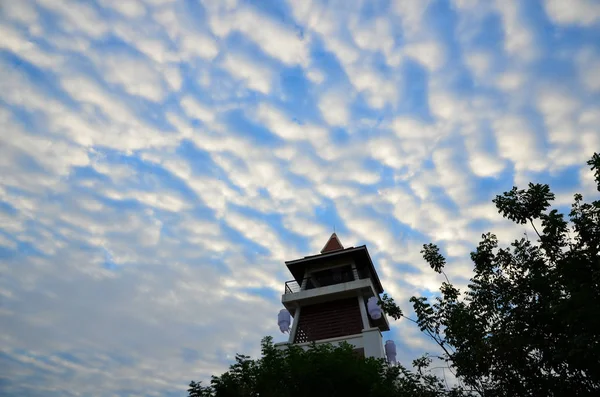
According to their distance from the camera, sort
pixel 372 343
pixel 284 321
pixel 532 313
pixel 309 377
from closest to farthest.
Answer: pixel 532 313, pixel 309 377, pixel 372 343, pixel 284 321

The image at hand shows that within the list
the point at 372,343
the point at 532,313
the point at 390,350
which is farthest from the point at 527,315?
the point at 390,350

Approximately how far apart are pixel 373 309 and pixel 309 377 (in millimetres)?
9221

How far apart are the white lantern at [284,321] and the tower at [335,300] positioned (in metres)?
0.51

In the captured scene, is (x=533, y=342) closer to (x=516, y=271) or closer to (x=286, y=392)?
(x=516, y=271)

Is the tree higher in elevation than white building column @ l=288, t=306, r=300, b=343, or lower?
lower

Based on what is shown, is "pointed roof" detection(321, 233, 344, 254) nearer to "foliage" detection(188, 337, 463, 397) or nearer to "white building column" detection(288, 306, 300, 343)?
"white building column" detection(288, 306, 300, 343)

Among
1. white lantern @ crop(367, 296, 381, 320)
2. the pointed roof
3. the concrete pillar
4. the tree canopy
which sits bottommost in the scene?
the tree canopy

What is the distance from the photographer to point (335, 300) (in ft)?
76.5

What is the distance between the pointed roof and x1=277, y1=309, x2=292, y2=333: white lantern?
6654 millimetres

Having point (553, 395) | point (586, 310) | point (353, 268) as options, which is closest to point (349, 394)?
point (553, 395)

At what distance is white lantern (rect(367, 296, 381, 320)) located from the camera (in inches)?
803

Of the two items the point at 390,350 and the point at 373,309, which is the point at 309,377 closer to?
the point at 373,309

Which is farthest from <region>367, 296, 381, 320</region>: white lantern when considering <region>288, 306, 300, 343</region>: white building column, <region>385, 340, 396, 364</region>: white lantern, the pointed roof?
the pointed roof

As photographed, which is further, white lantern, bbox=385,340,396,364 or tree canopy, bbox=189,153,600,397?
white lantern, bbox=385,340,396,364
